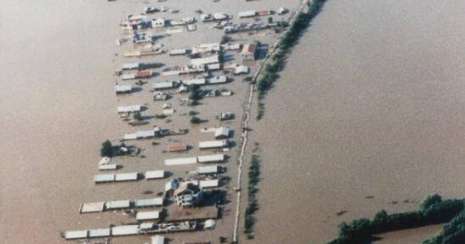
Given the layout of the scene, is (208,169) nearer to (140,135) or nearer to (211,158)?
(211,158)

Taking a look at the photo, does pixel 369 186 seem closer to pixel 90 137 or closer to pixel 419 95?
pixel 419 95

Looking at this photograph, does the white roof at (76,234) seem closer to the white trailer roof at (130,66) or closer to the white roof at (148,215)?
the white roof at (148,215)

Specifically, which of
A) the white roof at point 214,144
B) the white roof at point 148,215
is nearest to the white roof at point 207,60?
the white roof at point 214,144

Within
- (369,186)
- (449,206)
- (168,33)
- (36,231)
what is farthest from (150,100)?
(449,206)

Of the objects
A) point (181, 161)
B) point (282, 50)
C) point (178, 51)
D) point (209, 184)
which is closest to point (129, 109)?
point (181, 161)

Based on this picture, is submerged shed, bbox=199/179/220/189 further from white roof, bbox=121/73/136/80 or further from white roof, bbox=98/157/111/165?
white roof, bbox=121/73/136/80
